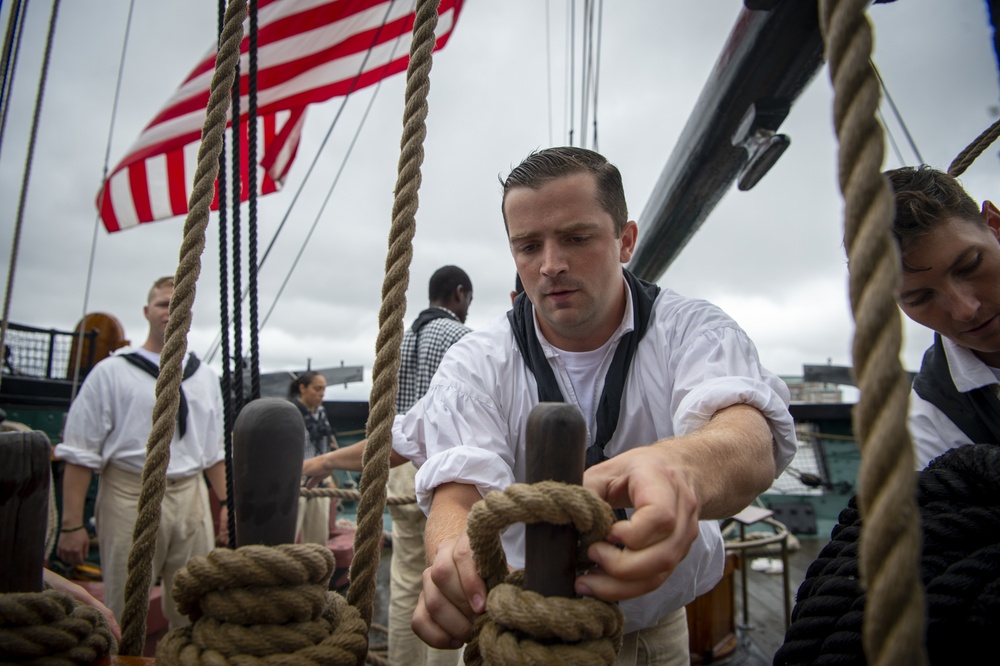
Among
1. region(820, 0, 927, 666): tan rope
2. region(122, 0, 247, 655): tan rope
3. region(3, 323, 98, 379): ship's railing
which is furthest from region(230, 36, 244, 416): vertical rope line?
region(3, 323, 98, 379): ship's railing

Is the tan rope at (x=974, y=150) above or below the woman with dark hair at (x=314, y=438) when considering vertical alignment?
above

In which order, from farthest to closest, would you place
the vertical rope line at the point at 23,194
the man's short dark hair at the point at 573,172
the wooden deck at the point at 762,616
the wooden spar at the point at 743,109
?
the wooden deck at the point at 762,616 → the vertical rope line at the point at 23,194 → the wooden spar at the point at 743,109 → the man's short dark hair at the point at 573,172

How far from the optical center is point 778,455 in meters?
1.06

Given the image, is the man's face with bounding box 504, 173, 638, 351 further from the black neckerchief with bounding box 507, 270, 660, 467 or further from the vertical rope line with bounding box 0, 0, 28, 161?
the vertical rope line with bounding box 0, 0, 28, 161

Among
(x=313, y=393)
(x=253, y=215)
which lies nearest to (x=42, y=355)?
(x=313, y=393)

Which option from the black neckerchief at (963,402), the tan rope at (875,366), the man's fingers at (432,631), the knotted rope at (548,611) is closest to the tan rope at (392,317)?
the man's fingers at (432,631)

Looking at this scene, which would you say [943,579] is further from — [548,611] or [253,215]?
[253,215]

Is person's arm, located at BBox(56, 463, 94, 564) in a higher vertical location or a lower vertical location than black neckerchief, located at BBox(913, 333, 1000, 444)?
lower

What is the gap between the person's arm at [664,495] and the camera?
1.73ft

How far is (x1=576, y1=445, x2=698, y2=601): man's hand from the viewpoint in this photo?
53 centimetres

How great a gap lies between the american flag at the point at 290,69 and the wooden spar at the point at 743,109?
2.14 meters

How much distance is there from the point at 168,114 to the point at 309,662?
188 inches

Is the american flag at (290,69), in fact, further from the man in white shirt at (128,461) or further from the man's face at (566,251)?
the man's face at (566,251)

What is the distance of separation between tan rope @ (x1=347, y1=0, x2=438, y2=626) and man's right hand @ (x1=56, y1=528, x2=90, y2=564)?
8.64 ft
